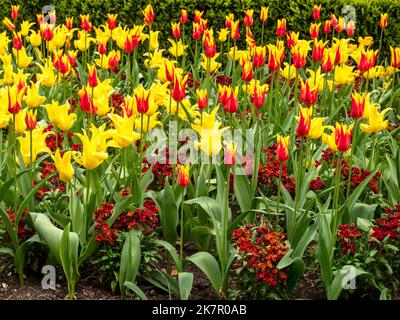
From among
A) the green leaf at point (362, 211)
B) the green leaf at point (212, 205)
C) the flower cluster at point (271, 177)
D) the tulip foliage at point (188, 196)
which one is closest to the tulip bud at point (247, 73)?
the tulip foliage at point (188, 196)

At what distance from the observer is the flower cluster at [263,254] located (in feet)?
11.2

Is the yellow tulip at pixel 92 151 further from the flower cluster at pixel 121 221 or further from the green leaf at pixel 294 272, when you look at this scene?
the green leaf at pixel 294 272

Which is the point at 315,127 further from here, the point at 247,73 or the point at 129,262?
the point at 129,262

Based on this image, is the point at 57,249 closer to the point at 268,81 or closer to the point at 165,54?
the point at 268,81

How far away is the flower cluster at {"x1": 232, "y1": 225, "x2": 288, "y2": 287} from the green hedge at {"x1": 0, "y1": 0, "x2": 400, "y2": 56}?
15.6 ft

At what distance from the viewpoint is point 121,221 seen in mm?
3752

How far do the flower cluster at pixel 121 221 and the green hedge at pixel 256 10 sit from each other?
15.2 ft

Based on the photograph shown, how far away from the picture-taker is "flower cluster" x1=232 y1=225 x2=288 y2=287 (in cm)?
343

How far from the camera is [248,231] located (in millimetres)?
3760

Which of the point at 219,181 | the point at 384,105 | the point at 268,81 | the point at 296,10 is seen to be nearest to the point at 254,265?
the point at 219,181

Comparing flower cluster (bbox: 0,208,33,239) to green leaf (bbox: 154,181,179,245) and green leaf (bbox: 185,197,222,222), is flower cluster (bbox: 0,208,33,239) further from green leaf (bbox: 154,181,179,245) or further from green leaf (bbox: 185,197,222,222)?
green leaf (bbox: 185,197,222,222)

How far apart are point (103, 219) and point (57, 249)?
272mm

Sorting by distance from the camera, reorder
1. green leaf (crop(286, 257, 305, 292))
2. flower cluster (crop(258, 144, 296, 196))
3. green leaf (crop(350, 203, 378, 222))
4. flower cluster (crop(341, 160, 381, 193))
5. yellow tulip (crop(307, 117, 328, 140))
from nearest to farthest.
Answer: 1. green leaf (crop(286, 257, 305, 292))
2. green leaf (crop(350, 203, 378, 222))
3. yellow tulip (crop(307, 117, 328, 140))
4. flower cluster (crop(341, 160, 381, 193))
5. flower cluster (crop(258, 144, 296, 196))

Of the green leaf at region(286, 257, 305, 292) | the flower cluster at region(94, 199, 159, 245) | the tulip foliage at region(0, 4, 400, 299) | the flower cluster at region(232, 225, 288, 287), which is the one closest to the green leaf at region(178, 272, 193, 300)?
the tulip foliage at region(0, 4, 400, 299)
